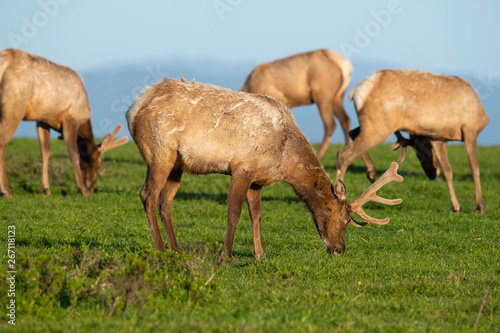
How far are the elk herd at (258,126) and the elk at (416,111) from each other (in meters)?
0.02

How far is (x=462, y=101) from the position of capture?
12.0m

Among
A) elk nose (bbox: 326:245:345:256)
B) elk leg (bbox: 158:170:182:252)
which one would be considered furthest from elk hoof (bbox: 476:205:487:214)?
elk leg (bbox: 158:170:182:252)

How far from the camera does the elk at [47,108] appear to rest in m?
12.0

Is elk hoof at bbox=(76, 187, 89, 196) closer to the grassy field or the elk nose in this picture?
the grassy field

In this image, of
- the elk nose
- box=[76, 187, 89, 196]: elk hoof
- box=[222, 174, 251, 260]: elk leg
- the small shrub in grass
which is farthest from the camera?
box=[76, 187, 89, 196]: elk hoof

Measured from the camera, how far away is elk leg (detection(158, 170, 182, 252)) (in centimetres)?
760

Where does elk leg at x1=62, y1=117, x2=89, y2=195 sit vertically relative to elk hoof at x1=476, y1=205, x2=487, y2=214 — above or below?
above

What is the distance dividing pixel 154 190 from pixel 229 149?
98 centimetres

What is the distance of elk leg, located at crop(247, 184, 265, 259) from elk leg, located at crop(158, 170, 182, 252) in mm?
935

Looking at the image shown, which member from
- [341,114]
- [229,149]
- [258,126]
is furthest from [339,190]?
[341,114]

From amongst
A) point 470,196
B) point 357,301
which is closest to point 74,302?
point 357,301

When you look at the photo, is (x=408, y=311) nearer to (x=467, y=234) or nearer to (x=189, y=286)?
(x=189, y=286)

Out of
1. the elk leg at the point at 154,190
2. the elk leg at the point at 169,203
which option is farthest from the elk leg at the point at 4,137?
the elk leg at the point at 154,190

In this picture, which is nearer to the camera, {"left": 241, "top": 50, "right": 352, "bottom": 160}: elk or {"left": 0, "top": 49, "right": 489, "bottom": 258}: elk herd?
{"left": 0, "top": 49, "right": 489, "bottom": 258}: elk herd
